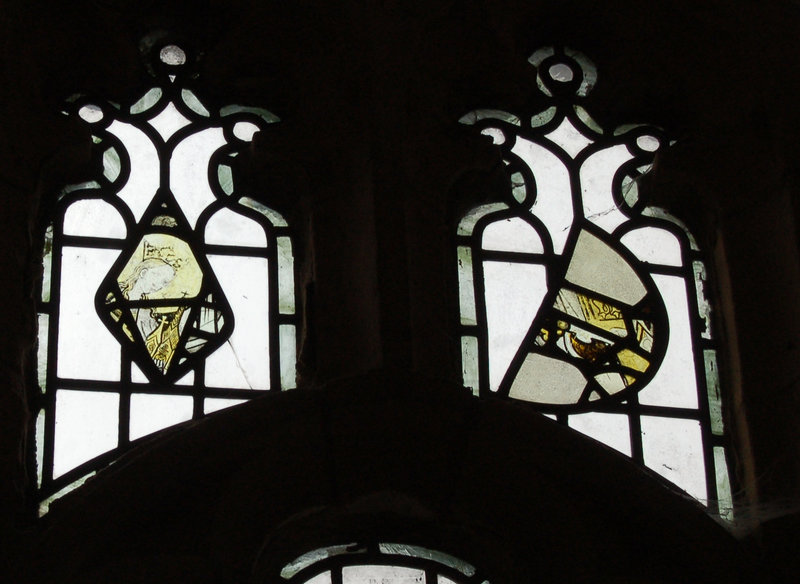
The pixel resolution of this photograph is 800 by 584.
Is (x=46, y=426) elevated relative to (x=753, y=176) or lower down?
lower down

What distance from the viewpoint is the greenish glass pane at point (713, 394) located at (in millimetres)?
6898

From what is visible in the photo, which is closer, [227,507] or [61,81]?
[227,507]

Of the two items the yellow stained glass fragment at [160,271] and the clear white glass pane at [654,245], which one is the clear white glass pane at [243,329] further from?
the clear white glass pane at [654,245]

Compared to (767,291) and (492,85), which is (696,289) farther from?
(492,85)

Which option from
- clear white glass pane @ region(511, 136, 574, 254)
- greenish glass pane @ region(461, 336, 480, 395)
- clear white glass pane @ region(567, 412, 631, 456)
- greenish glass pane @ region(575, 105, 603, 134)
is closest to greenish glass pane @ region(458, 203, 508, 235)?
clear white glass pane @ region(511, 136, 574, 254)

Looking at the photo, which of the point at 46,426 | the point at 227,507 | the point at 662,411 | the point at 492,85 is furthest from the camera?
the point at 492,85

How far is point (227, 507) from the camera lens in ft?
19.6

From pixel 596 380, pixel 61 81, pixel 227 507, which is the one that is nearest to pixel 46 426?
pixel 227 507

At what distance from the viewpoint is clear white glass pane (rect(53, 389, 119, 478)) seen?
6.39m

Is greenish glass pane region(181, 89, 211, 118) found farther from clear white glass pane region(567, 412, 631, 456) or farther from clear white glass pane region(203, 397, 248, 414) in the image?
clear white glass pane region(567, 412, 631, 456)

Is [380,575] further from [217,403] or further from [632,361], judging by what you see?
[632,361]

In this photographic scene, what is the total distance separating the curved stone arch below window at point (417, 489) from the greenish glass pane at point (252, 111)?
1.40 meters

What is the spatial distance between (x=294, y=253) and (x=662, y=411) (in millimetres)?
1257

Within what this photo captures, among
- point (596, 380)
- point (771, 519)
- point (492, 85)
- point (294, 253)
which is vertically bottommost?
point (771, 519)
